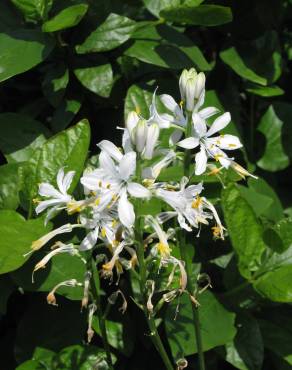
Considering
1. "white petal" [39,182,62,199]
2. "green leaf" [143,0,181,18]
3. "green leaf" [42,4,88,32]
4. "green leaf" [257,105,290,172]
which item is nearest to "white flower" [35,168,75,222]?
"white petal" [39,182,62,199]

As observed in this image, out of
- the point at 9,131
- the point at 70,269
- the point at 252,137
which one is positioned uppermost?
the point at 9,131

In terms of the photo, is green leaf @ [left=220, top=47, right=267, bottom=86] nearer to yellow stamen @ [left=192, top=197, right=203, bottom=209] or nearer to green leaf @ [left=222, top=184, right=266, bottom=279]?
green leaf @ [left=222, top=184, right=266, bottom=279]

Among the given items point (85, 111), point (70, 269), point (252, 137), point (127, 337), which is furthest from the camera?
point (252, 137)

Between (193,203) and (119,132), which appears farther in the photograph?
(119,132)

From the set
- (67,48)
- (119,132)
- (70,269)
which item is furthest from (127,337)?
(67,48)

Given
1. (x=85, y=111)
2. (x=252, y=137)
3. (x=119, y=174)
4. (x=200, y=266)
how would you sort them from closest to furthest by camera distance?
(x=119, y=174), (x=200, y=266), (x=85, y=111), (x=252, y=137)

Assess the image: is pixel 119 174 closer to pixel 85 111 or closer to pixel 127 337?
pixel 127 337

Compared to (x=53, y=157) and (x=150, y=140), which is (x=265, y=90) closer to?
(x=53, y=157)

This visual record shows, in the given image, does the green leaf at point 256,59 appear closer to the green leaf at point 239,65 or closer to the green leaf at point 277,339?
the green leaf at point 239,65
